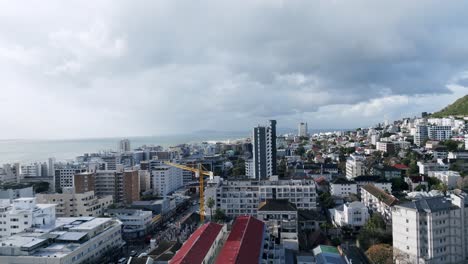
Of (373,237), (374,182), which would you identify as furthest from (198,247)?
(374,182)

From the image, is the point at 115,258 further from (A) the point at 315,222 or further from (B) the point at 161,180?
(B) the point at 161,180

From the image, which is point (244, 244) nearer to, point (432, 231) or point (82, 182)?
point (432, 231)

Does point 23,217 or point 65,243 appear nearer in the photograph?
point 65,243

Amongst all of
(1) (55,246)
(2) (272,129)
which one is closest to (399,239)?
(1) (55,246)

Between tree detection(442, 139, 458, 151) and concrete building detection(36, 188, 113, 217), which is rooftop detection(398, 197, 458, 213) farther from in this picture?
tree detection(442, 139, 458, 151)

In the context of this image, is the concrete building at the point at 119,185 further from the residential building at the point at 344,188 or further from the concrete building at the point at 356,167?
the concrete building at the point at 356,167

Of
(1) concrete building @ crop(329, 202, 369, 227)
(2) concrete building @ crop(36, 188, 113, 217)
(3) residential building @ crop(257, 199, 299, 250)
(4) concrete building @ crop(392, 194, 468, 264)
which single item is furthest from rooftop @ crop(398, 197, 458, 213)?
(2) concrete building @ crop(36, 188, 113, 217)
